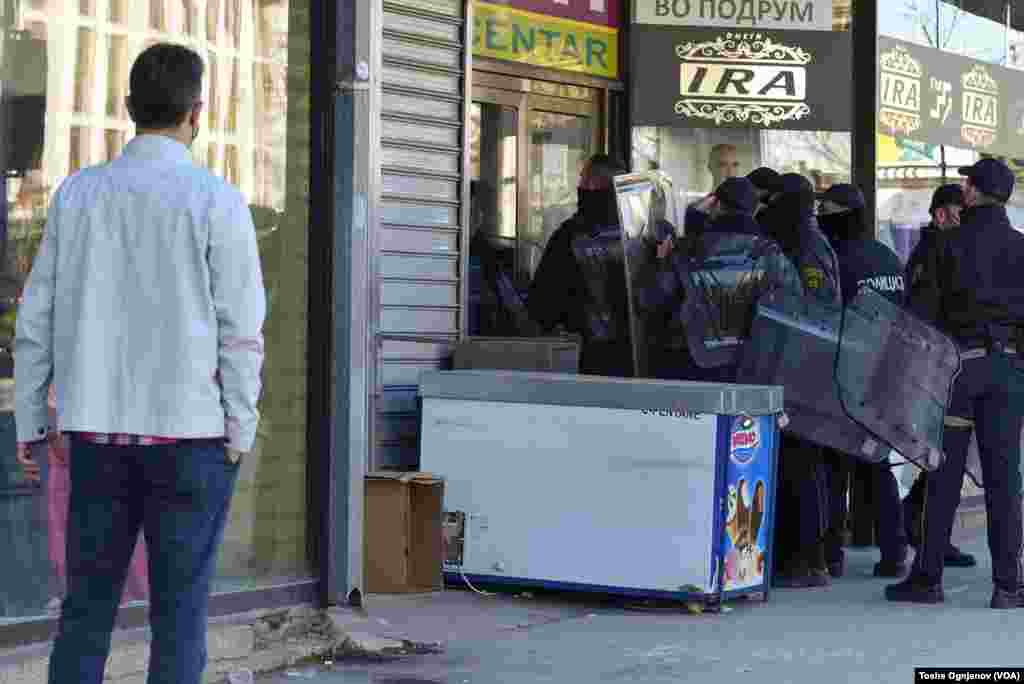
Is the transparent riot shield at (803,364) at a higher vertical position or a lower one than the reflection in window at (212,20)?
lower

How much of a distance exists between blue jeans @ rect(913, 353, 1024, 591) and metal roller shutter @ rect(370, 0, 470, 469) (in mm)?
2336

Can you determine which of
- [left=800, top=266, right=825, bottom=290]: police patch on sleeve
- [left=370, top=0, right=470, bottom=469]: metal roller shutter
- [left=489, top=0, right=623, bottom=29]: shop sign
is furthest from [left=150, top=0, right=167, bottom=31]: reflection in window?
[left=800, top=266, right=825, bottom=290]: police patch on sleeve

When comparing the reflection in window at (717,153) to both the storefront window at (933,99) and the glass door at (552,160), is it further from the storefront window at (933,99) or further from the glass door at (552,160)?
the storefront window at (933,99)

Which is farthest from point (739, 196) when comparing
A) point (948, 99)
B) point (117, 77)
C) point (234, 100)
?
point (948, 99)

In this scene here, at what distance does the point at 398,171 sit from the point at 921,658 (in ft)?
11.1

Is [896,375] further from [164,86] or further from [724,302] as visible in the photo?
[164,86]

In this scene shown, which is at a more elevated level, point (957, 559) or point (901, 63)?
point (901, 63)

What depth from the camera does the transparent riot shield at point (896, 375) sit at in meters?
8.43

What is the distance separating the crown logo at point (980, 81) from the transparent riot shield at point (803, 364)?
4.79 metres

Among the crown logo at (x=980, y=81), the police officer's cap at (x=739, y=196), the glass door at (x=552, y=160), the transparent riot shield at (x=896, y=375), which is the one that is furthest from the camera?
the crown logo at (x=980, y=81)

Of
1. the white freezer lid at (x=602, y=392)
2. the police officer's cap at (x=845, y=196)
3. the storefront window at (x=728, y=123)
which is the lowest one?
the white freezer lid at (x=602, y=392)

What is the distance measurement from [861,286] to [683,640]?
9.49ft

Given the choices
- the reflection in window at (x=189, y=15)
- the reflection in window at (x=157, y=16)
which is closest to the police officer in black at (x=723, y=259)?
the reflection in window at (x=189, y=15)

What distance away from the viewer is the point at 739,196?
9148 mm
